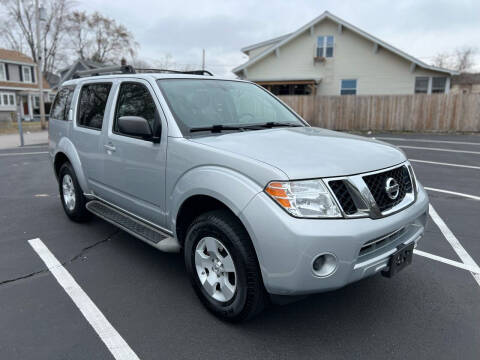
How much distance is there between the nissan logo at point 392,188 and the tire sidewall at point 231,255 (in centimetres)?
112

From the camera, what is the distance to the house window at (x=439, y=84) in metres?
22.6

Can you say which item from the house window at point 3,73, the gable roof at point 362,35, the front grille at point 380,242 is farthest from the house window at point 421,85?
the house window at point 3,73

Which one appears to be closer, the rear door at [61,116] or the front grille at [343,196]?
the front grille at [343,196]

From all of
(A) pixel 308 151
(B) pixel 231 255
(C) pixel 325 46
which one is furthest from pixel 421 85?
(B) pixel 231 255

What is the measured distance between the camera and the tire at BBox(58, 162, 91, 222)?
4848mm

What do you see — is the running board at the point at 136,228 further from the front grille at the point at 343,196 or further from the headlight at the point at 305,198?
the front grille at the point at 343,196

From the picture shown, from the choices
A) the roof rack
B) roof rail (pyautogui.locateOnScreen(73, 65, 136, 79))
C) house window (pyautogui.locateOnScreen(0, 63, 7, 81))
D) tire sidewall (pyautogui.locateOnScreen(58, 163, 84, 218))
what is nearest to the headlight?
the roof rack

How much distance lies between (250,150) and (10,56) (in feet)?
137

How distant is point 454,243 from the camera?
173 inches

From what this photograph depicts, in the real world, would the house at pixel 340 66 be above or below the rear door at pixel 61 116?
above

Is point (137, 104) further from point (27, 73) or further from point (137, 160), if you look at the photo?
point (27, 73)

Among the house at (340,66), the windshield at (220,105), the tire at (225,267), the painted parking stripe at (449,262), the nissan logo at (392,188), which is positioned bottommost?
the painted parking stripe at (449,262)

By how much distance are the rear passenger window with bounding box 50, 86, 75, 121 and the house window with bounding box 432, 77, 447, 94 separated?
22.9 m

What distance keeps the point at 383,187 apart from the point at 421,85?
76.7 feet
